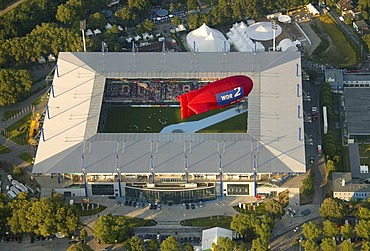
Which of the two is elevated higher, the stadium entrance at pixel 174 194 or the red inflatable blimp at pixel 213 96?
the red inflatable blimp at pixel 213 96

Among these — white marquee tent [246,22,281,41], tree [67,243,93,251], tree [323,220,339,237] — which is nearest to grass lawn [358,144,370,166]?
tree [323,220,339,237]

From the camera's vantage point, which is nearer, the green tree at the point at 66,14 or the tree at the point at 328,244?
the tree at the point at 328,244

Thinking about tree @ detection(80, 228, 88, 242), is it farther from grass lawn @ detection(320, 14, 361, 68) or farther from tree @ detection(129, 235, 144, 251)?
grass lawn @ detection(320, 14, 361, 68)

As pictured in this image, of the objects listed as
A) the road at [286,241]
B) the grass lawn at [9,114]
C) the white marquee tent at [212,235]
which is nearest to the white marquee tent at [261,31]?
the grass lawn at [9,114]

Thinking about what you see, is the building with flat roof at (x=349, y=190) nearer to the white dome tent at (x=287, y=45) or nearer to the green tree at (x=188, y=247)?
the green tree at (x=188, y=247)

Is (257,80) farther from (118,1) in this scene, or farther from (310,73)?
(118,1)

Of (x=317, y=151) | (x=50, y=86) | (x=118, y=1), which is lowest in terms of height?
(x=317, y=151)

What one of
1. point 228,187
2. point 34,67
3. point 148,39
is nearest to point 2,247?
point 228,187
